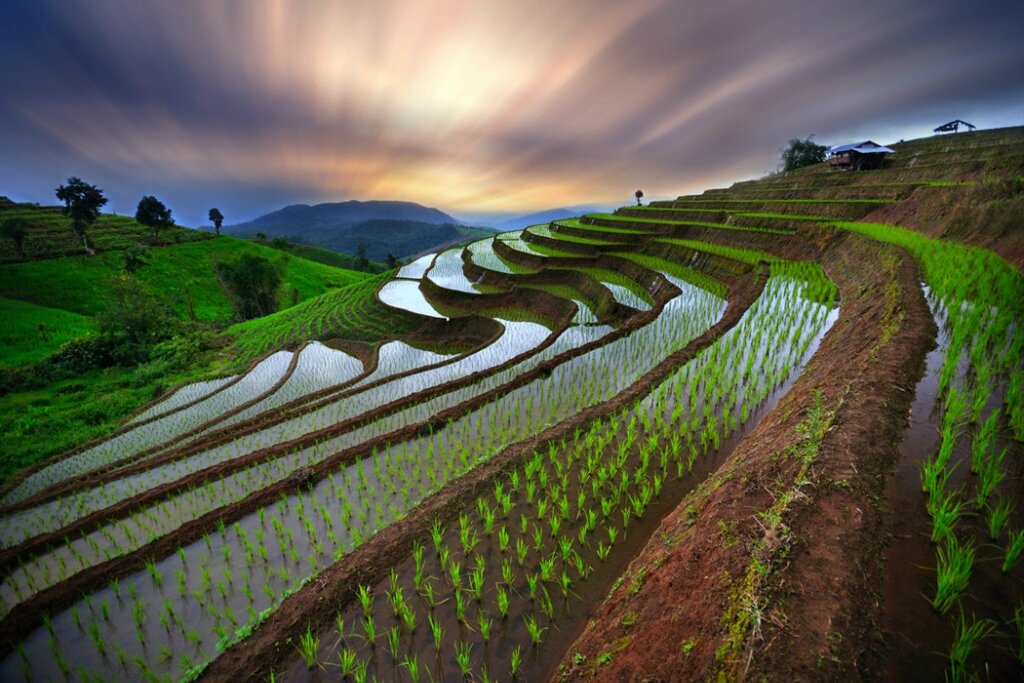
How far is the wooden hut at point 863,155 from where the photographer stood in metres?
29.3

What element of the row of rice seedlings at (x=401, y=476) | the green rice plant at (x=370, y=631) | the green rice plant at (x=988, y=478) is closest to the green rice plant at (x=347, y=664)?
the green rice plant at (x=370, y=631)

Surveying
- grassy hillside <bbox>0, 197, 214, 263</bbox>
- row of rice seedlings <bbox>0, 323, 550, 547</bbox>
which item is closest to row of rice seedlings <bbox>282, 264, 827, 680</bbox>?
→ row of rice seedlings <bbox>0, 323, 550, 547</bbox>

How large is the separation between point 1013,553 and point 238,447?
1132cm

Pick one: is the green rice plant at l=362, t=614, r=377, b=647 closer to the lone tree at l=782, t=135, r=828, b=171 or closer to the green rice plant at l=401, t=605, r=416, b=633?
the green rice plant at l=401, t=605, r=416, b=633

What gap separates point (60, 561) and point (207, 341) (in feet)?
77.3

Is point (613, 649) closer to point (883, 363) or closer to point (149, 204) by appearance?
point (883, 363)

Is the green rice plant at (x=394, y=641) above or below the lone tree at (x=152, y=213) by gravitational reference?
below

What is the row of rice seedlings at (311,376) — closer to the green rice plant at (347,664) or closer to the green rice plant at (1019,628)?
the green rice plant at (347,664)

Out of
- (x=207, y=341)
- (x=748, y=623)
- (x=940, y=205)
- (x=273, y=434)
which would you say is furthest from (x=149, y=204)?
(x=940, y=205)

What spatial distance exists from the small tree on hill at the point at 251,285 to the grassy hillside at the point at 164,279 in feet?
5.44

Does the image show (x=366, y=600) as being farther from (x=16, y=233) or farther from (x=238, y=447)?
(x=16, y=233)

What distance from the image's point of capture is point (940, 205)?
45.0 ft

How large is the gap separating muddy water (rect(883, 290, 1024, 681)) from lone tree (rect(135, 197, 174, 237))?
76.7m

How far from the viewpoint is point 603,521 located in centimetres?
439
